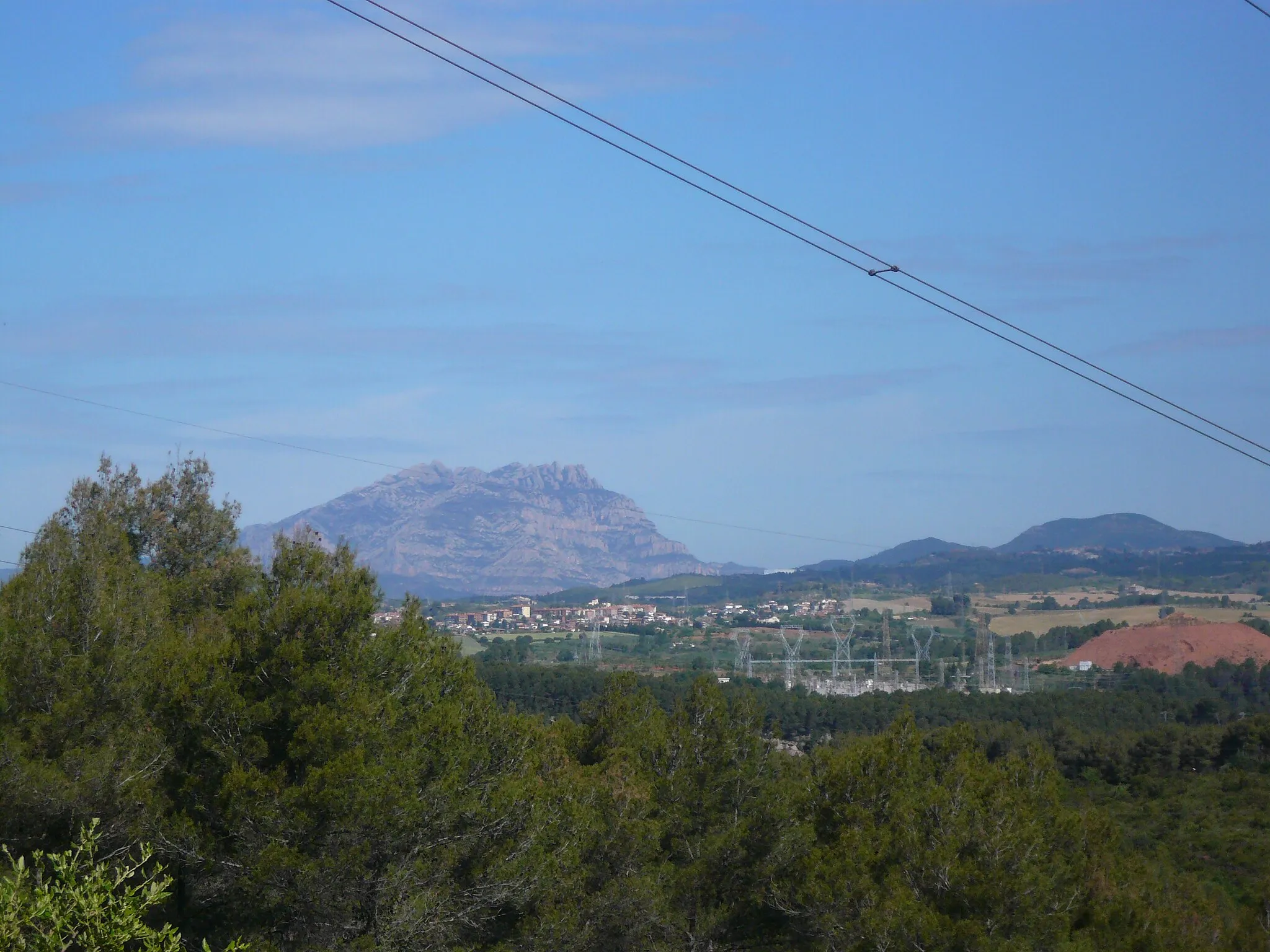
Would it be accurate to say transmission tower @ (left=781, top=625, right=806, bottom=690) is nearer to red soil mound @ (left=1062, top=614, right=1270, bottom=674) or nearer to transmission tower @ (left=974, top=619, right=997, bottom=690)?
transmission tower @ (left=974, top=619, right=997, bottom=690)

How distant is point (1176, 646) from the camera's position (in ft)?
440

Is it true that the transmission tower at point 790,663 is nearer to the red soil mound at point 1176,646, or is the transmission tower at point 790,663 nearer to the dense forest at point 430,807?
the red soil mound at point 1176,646

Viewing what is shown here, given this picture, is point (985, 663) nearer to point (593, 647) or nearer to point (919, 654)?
point (919, 654)

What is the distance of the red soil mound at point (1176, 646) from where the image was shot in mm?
129500

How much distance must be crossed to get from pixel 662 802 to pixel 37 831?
1096 centimetres

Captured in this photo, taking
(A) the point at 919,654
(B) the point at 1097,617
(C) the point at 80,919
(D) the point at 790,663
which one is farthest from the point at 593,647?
(C) the point at 80,919

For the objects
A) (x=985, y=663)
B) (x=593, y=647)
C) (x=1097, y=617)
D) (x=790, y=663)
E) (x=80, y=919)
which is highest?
(x=80, y=919)

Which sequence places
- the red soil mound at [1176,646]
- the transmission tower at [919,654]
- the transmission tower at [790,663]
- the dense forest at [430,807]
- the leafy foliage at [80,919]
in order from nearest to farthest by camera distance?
the leafy foliage at [80,919], the dense forest at [430,807], the transmission tower at [790,663], the transmission tower at [919,654], the red soil mound at [1176,646]

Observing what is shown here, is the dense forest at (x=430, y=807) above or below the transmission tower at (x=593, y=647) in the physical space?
above

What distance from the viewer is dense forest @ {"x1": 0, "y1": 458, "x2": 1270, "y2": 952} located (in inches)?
597

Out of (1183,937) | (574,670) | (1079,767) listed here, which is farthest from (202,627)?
(574,670)

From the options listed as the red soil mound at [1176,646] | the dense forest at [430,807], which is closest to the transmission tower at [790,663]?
the red soil mound at [1176,646]

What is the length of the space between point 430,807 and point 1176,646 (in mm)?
133801

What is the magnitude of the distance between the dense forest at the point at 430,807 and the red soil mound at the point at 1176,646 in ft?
360
